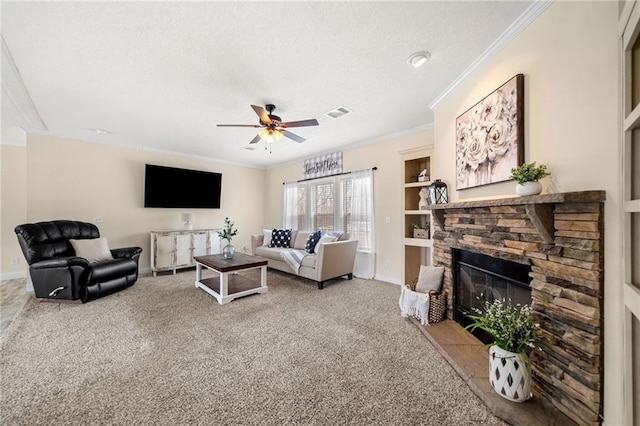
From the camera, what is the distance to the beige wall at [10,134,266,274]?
3.96m

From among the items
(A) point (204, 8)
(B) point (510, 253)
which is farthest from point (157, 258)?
(B) point (510, 253)

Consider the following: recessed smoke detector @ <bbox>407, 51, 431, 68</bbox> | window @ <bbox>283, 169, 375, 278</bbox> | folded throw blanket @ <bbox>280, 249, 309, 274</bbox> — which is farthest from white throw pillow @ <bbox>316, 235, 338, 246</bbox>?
recessed smoke detector @ <bbox>407, 51, 431, 68</bbox>

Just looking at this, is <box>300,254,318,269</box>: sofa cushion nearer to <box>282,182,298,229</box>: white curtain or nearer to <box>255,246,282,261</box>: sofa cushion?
<box>255,246,282,261</box>: sofa cushion

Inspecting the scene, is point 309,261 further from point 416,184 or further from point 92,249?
point 92,249

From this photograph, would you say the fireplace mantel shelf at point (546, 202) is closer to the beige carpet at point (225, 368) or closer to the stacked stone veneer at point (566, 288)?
the stacked stone veneer at point (566, 288)

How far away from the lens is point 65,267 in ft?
9.91

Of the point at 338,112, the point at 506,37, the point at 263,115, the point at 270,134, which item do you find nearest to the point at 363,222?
the point at 338,112

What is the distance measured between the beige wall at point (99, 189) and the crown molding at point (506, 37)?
518 cm

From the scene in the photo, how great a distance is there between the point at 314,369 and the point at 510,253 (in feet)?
5.46

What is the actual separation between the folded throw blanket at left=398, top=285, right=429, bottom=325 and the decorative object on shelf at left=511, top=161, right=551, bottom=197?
1.39 metres

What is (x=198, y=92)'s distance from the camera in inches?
105

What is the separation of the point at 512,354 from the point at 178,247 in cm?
515

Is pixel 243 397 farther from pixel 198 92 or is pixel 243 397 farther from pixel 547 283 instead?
pixel 198 92

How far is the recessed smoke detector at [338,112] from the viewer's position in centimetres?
310
